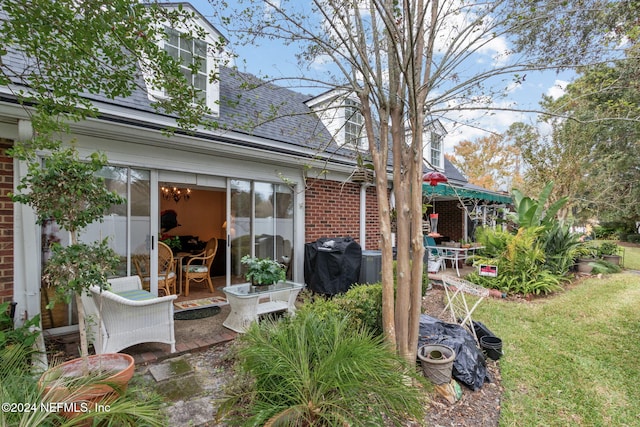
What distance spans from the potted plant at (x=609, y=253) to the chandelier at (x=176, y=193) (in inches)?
582

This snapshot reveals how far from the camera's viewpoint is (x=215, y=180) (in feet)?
19.0

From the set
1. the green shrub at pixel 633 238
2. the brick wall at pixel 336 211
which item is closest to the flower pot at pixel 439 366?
the brick wall at pixel 336 211

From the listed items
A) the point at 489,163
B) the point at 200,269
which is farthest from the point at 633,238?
the point at 200,269

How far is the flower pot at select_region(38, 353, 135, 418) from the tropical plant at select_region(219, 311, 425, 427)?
87cm

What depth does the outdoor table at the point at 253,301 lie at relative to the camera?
445 centimetres

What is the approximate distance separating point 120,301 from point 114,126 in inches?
92.8

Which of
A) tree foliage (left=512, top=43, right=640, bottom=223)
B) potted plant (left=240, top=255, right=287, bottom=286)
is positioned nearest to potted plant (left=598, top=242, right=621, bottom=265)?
tree foliage (left=512, top=43, right=640, bottom=223)

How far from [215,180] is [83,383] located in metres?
3.90

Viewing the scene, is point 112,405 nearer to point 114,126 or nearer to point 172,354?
point 172,354

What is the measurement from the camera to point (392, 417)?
2299 mm

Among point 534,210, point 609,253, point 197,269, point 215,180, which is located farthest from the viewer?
point 609,253

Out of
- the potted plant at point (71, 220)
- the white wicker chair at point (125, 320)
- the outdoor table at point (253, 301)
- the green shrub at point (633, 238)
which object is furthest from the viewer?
the green shrub at point (633, 238)

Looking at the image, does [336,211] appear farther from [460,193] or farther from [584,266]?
[584,266]

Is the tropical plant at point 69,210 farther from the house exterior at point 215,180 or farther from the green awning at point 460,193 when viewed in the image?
the green awning at point 460,193
